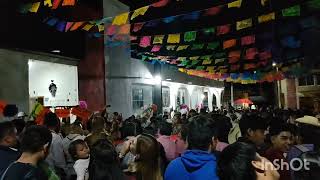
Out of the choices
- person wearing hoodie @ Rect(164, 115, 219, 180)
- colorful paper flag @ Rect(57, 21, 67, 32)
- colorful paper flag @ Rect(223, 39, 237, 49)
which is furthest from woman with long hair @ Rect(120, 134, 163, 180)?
colorful paper flag @ Rect(223, 39, 237, 49)

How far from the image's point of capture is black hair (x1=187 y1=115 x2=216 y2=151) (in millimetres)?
3383

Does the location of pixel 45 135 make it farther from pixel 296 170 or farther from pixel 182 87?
pixel 182 87

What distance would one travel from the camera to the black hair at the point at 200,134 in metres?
3.38

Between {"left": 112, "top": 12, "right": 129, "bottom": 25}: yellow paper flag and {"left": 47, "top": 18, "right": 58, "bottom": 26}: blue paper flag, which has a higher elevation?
{"left": 47, "top": 18, "right": 58, "bottom": 26}: blue paper flag

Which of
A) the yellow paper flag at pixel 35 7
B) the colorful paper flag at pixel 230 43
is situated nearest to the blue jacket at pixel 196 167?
the yellow paper flag at pixel 35 7

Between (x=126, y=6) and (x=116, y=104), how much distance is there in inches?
176

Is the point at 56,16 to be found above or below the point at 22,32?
above

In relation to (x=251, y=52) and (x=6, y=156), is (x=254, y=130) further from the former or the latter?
(x=251, y=52)

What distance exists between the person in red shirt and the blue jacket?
4.29 feet

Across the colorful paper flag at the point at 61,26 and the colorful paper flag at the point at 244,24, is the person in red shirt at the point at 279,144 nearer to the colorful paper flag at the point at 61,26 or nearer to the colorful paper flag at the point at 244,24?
the colorful paper flag at the point at 244,24

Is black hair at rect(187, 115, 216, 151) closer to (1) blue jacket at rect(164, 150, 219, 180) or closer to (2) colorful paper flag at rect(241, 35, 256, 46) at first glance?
(1) blue jacket at rect(164, 150, 219, 180)

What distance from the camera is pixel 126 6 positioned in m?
17.1

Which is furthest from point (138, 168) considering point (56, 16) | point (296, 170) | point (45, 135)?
point (56, 16)

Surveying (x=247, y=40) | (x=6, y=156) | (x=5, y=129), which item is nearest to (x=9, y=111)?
A: (x=5, y=129)
